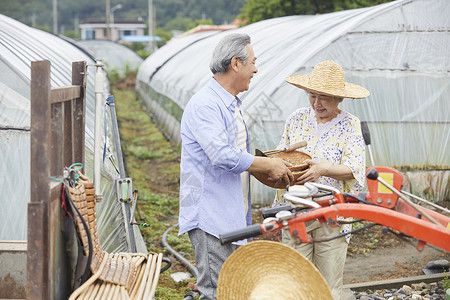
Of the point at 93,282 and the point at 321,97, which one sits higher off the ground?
the point at 321,97

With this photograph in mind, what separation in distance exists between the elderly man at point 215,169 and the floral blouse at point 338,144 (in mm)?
459

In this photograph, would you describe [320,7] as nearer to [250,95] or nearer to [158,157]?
[158,157]

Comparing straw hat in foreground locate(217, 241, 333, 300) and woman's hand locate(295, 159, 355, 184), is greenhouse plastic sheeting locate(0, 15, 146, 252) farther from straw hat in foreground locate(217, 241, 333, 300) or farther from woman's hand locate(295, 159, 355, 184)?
straw hat in foreground locate(217, 241, 333, 300)

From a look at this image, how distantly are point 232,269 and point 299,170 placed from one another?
1.19 meters

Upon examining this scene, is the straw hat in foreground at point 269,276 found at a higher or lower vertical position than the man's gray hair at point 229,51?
lower

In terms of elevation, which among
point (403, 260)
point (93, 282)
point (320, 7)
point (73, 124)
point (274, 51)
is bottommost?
point (403, 260)

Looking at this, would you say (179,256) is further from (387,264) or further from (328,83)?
(328,83)

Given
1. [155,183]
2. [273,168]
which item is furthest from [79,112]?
[155,183]

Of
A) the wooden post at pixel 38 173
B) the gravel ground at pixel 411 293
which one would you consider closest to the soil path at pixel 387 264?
the gravel ground at pixel 411 293

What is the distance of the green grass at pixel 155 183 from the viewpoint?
5.86 m

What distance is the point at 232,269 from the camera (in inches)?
92.7

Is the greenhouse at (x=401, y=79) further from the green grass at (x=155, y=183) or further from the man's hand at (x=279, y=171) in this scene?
the man's hand at (x=279, y=171)

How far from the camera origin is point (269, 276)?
2.33 m

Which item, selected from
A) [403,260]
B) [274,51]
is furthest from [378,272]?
[274,51]
